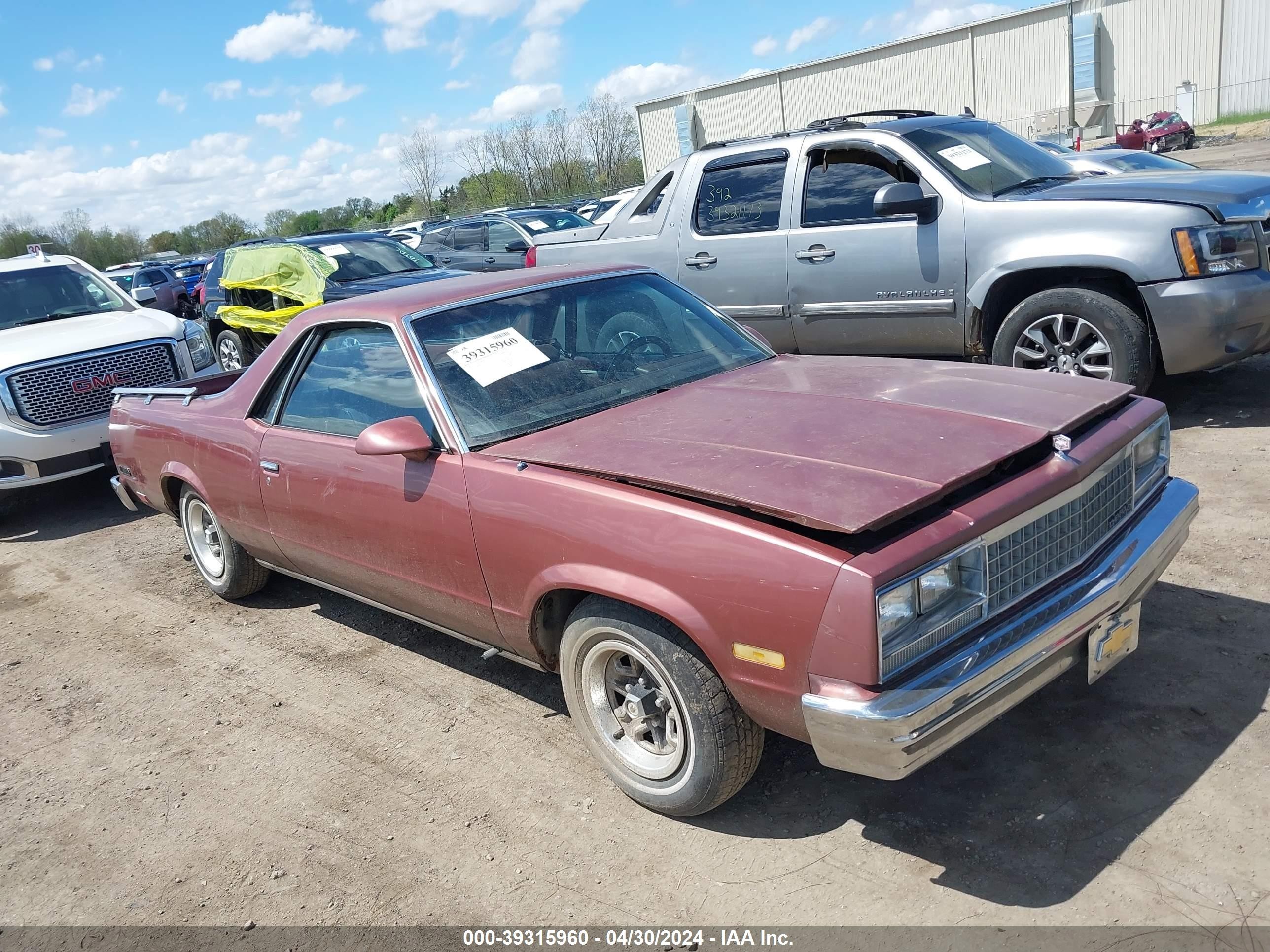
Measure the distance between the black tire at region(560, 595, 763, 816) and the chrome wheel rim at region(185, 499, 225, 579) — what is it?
2.88 m

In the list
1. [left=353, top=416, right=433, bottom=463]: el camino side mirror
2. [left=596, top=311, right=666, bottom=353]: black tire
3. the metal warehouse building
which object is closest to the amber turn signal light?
[left=353, top=416, right=433, bottom=463]: el camino side mirror

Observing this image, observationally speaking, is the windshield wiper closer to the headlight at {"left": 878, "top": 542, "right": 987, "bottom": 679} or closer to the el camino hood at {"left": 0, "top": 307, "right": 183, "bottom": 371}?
the headlight at {"left": 878, "top": 542, "right": 987, "bottom": 679}

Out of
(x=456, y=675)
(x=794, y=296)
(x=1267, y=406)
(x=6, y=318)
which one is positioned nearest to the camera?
(x=456, y=675)

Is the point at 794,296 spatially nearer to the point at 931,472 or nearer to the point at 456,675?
the point at 456,675

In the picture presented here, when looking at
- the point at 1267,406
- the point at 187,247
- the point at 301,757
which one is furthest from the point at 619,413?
the point at 187,247

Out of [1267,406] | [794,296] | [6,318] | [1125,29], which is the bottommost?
[1267,406]

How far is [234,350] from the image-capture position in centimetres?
1114

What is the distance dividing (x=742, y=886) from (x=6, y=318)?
8.37m

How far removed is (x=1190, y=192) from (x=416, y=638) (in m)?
4.83

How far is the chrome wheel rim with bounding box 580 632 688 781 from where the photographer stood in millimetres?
2980

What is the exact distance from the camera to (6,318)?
27.8ft

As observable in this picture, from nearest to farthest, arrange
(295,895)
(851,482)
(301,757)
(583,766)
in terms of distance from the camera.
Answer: (851,482)
(295,895)
(583,766)
(301,757)

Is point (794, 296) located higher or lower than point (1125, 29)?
lower

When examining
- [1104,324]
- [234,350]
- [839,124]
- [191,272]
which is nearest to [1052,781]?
[1104,324]
